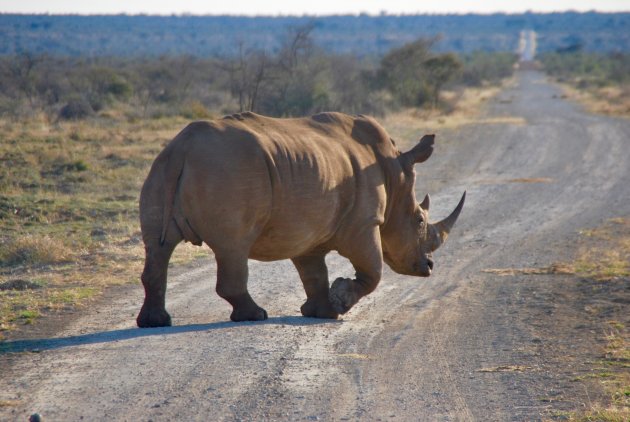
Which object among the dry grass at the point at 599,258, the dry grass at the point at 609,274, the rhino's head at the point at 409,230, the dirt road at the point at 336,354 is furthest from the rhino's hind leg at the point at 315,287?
the dry grass at the point at 599,258

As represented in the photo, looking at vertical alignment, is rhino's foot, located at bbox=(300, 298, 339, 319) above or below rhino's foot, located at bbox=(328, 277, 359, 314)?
below

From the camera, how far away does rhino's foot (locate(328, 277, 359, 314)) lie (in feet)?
30.4

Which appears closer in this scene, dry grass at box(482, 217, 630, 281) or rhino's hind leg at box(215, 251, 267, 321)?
rhino's hind leg at box(215, 251, 267, 321)

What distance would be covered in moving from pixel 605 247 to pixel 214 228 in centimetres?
780

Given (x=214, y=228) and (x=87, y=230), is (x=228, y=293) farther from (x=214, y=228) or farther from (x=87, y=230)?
(x=87, y=230)

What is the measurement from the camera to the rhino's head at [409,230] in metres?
9.99

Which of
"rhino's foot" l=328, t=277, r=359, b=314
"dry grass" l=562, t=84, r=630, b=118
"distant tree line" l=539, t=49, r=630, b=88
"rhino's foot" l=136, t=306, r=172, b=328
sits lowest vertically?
"distant tree line" l=539, t=49, r=630, b=88

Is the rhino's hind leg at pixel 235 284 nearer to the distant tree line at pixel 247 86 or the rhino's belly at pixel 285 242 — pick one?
the rhino's belly at pixel 285 242

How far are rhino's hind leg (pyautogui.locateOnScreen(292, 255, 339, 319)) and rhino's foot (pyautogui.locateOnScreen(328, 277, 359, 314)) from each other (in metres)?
0.06

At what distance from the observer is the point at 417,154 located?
1014 cm

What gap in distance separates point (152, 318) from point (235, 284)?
0.75 m

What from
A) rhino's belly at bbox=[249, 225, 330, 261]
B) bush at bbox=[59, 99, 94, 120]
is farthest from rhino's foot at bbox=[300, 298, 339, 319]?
bush at bbox=[59, 99, 94, 120]

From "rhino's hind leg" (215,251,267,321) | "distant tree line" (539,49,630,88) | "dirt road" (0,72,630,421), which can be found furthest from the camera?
"distant tree line" (539,49,630,88)

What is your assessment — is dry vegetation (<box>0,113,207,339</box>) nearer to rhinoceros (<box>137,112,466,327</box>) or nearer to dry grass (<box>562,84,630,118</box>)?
rhinoceros (<box>137,112,466,327</box>)
